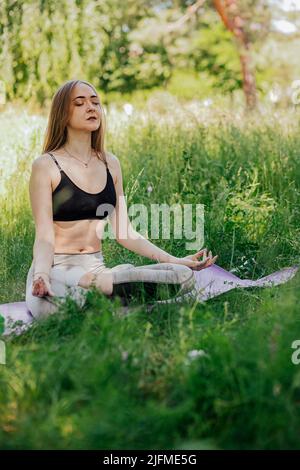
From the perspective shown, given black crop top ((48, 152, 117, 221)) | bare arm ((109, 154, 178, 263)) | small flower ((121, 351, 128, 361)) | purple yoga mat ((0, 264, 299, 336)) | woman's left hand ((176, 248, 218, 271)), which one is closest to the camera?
small flower ((121, 351, 128, 361))

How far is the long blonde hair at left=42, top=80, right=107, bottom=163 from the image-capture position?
3.23m

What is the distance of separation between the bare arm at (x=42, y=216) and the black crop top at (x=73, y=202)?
2.5 inches

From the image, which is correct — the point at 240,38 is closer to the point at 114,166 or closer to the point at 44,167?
the point at 114,166

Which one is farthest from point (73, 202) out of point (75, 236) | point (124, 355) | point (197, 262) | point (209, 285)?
point (124, 355)

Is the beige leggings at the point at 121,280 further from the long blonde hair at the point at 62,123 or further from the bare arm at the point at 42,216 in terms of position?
the long blonde hair at the point at 62,123

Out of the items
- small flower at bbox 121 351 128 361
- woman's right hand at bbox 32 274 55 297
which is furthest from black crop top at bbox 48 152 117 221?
small flower at bbox 121 351 128 361

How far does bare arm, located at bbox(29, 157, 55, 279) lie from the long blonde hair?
0.17 meters

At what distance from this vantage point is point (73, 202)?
126 inches

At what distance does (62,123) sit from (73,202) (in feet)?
1.18

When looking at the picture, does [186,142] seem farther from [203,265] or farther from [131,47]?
[131,47]

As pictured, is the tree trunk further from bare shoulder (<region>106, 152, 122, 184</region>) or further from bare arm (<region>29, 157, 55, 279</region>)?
bare arm (<region>29, 157, 55, 279</region>)

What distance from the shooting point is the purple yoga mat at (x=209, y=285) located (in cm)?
293

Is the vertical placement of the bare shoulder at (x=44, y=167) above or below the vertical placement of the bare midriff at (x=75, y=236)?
above

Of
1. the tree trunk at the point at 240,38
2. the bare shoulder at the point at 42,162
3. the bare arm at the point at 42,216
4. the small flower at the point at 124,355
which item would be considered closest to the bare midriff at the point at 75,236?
the bare arm at the point at 42,216
